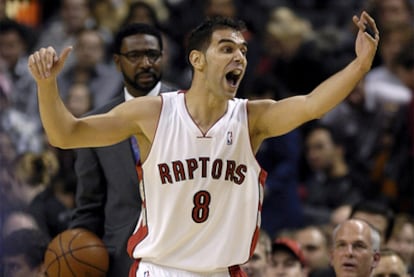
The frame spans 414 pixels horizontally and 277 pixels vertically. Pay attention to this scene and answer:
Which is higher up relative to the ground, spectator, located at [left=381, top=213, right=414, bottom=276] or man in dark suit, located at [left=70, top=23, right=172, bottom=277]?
man in dark suit, located at [left=70, top=23, right=172, bottom=277]

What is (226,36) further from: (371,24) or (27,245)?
(27,245)

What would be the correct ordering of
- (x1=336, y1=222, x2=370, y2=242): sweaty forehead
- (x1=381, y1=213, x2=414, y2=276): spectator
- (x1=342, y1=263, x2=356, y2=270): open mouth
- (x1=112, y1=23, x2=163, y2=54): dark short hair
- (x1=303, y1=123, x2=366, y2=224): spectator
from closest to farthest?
(x1=112, y1=23, x2=163, y2=54): dark short hair
(x1=342, y1=263, x2=356, y2=270): open mouth
(x1=336, y1=222, x2=370, y2=242): sweaty forehead
(x1=381, y1=213, x2=414, y2=276): spectator
(x1=303, y1=123, x2=366, y2=224): spectator

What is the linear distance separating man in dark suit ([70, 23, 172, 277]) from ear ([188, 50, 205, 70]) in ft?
3.45

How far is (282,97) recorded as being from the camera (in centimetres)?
1044

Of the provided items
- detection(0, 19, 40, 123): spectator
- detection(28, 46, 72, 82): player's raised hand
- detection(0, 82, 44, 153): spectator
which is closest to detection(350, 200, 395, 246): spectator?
detection(0, 82, 44, 153): spectator

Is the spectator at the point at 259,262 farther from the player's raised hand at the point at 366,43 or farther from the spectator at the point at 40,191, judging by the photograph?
the player's raised hand at the point at 366,43

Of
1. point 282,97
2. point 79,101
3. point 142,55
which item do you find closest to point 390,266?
point 142,55

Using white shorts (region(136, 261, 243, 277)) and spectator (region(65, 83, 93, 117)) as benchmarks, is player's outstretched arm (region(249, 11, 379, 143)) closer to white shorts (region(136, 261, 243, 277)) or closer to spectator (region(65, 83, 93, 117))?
white shorts (region(136, 261, 243, 277))

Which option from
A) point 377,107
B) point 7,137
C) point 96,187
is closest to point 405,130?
point 377,107

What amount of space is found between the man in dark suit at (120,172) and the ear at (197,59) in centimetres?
105

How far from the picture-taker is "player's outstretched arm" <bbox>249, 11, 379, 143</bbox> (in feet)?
18.2

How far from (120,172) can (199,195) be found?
120 centimetres

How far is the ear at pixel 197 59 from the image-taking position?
595 cm

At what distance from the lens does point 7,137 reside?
10.5m
